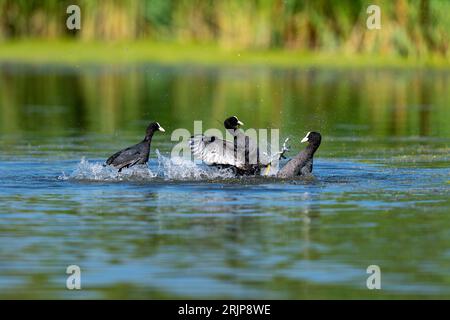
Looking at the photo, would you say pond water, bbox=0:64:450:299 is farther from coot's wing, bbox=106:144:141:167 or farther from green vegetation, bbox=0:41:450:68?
green vegetation, bbox=0:41:450:68

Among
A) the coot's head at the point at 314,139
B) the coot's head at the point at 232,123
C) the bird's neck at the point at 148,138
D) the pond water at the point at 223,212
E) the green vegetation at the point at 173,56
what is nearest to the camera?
the pond water at the point at 223,212

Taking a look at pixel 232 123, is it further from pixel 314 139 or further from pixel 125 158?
pixel 125 158

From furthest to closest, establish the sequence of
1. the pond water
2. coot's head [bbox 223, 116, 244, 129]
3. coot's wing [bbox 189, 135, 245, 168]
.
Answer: coot's head [bbox 223, 116, 244, 129]
coot's wing [bbox 189, 135, 245, 168]
the pond water

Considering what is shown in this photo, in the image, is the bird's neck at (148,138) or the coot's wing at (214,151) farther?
the bird's neck at (148,138)

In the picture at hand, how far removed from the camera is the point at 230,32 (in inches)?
1660

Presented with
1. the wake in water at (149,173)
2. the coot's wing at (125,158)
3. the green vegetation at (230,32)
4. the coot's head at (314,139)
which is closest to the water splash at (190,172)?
the wake in water at (149,173)

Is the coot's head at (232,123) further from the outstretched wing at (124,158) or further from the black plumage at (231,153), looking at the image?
the outstretched wing at (124,158)

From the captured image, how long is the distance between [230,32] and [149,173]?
2617 centimetres

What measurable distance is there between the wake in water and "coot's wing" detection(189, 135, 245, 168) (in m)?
0.12

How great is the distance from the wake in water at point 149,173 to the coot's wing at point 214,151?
121 mm

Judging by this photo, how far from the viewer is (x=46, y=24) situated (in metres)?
47.4

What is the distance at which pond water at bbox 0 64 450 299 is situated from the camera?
10.3m

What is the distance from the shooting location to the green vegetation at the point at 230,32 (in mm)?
38125

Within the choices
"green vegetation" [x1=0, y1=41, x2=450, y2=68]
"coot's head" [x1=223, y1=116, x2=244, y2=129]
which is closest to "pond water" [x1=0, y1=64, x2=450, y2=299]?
"coot's head" [x1=223, y1=116, x2=244, y2=129]
